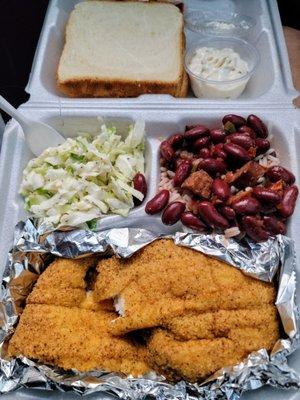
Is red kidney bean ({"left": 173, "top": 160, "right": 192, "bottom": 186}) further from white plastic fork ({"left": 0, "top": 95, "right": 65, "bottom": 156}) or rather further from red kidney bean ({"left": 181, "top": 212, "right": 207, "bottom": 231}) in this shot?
white plastic fork ({"left": 0, "top": 95, "right": 65, "bottom": 156})

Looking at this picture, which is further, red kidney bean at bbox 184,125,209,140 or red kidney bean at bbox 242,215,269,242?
red kidney bean at bbox 184,125,209,140

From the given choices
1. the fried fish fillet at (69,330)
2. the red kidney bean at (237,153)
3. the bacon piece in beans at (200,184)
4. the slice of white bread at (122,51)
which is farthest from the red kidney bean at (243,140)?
the fried fish fillet at (69,330)

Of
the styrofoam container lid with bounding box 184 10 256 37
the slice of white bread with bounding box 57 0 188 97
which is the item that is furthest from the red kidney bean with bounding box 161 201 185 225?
the styrofoam container lid with bounding box 184 10 256 37

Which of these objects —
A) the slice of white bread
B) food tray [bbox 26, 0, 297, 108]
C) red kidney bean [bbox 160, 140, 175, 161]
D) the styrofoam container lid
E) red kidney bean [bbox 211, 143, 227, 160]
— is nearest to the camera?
red kidney bean [bbox 211, 143, 227, 160]

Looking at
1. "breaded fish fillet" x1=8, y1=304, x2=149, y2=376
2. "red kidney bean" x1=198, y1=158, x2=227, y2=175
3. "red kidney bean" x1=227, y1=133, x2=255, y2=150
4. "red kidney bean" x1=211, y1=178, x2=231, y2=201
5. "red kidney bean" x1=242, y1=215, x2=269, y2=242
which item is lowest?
"breaded fish fillet" x1=8, y1=304, x2=149, y2=376

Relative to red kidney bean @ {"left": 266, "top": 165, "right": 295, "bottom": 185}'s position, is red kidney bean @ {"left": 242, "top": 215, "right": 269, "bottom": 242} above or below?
below

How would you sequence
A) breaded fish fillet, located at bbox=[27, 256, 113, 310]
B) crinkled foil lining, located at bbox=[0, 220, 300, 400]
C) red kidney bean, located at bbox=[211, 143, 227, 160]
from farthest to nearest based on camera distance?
red kidney bean, located at bbox=[211, 143, 227, 160], breaded fish fillet, located at bbox=[27, 256, 113, 310], crinkled foil lining, located at bbox=[0, 220, 300, 400]

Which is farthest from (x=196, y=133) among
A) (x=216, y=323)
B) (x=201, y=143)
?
(x=216, y=323)
